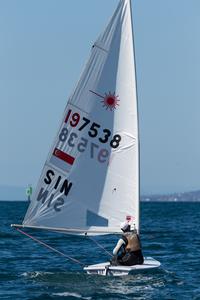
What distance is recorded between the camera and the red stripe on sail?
24.3m

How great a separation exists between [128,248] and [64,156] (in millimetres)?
3180

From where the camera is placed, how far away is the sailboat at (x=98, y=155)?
2389 cm

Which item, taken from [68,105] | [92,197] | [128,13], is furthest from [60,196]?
[128,13]

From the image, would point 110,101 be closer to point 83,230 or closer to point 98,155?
point 98,155

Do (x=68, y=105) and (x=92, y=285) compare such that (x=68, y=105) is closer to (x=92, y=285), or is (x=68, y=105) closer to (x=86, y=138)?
(x=86, y=138)

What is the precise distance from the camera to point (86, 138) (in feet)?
79.6

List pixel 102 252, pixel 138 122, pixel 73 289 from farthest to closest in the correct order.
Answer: pixel 102 252 → pixel 138 122 → pixel 73 289

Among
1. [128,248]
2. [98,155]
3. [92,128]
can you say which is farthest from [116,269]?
[92,128]

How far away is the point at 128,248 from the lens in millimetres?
23844

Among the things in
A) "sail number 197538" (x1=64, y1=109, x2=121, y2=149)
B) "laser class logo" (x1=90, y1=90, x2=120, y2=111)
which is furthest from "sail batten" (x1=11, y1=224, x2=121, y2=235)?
"laser class logo" (x1=90, y1=90, x2=120, y2=111)

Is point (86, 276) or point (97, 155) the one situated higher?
point (97, 155)

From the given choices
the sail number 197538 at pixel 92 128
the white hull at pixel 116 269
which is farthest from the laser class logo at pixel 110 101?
the white hull at pixel 116 269

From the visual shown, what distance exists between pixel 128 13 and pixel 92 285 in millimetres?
7488

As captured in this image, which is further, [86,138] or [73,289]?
[86,138]
